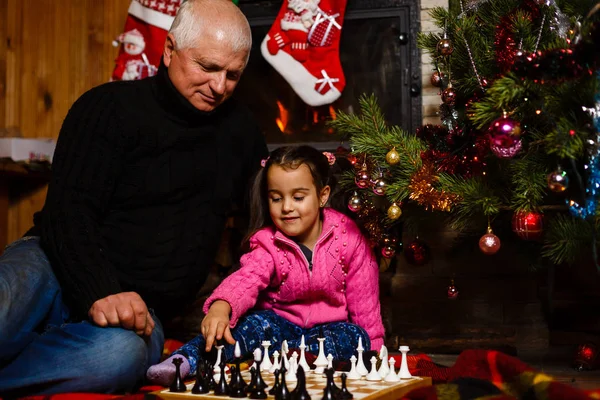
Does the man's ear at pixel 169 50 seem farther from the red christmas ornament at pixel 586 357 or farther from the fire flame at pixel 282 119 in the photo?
the red christmas ornament at pixel 586 357

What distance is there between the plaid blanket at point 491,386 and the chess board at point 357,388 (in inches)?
1.7

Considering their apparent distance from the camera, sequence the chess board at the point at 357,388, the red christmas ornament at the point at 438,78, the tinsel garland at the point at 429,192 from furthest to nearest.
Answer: the red christmas ornament at the point at 438,78 → the tinsel garland at the point at 429,192 → the chess board at the point at 357,388

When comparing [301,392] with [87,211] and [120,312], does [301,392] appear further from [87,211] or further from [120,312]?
[87,211]

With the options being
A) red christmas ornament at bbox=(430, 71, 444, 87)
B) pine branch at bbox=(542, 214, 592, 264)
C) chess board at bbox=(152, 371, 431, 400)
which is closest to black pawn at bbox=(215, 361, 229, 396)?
chess board at bbox=(152, 371, 431, 400)

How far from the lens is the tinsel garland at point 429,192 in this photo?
1.81 metres

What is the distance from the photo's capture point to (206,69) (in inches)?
73.5

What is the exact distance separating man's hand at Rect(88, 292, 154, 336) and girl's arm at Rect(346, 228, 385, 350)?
0.67 m

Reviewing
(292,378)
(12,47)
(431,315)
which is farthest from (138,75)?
(292,378)

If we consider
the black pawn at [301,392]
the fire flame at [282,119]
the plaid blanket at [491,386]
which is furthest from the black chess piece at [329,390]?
the fire flame at [282,119]

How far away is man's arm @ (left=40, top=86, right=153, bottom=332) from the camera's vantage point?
161cm

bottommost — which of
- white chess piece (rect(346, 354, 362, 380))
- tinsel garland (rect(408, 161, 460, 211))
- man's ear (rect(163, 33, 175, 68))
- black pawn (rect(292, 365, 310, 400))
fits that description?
white chess piece (rect(346, 354, 362, 380))

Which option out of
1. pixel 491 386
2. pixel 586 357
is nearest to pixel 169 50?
pixel 491 386

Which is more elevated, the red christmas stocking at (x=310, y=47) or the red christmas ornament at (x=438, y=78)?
the red christmas stocking at (x=310, y=47)

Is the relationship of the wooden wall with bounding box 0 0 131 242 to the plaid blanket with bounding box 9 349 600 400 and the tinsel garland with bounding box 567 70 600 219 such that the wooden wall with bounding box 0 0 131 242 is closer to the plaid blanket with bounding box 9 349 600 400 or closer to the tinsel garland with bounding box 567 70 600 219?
the plaid blanket with bounding box 9 349 600 400
